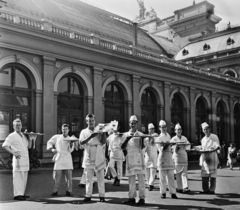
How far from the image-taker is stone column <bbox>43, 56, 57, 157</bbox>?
2105cm

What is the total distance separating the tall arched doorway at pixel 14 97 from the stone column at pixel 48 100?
2.69 ft

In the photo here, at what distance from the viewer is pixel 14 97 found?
20453 millimetres

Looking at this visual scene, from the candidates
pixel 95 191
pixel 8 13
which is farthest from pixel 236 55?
pixel 95 191

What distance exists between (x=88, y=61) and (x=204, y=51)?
26.0 metres

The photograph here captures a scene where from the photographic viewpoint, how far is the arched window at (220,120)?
38.0 m

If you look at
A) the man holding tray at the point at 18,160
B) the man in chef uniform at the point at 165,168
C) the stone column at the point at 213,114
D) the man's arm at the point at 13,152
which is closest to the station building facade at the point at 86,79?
the stone column at the point at 213,114

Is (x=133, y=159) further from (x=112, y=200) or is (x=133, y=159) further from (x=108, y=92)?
(x=108, y=92)

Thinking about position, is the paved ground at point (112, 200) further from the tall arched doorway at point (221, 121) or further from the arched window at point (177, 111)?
the tall arched doorway at point (221, 121)

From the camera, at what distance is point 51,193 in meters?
11.0

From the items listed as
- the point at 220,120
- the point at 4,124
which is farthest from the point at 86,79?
the point at 220,120

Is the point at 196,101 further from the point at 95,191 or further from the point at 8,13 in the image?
the point at 95,191

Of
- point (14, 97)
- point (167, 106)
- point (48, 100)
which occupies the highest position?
point (167, 106)

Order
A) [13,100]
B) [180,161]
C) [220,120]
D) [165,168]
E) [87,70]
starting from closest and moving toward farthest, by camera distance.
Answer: [165,168], [180,161], [13,100], [87,70], [220,120]

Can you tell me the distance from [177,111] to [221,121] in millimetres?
8297
